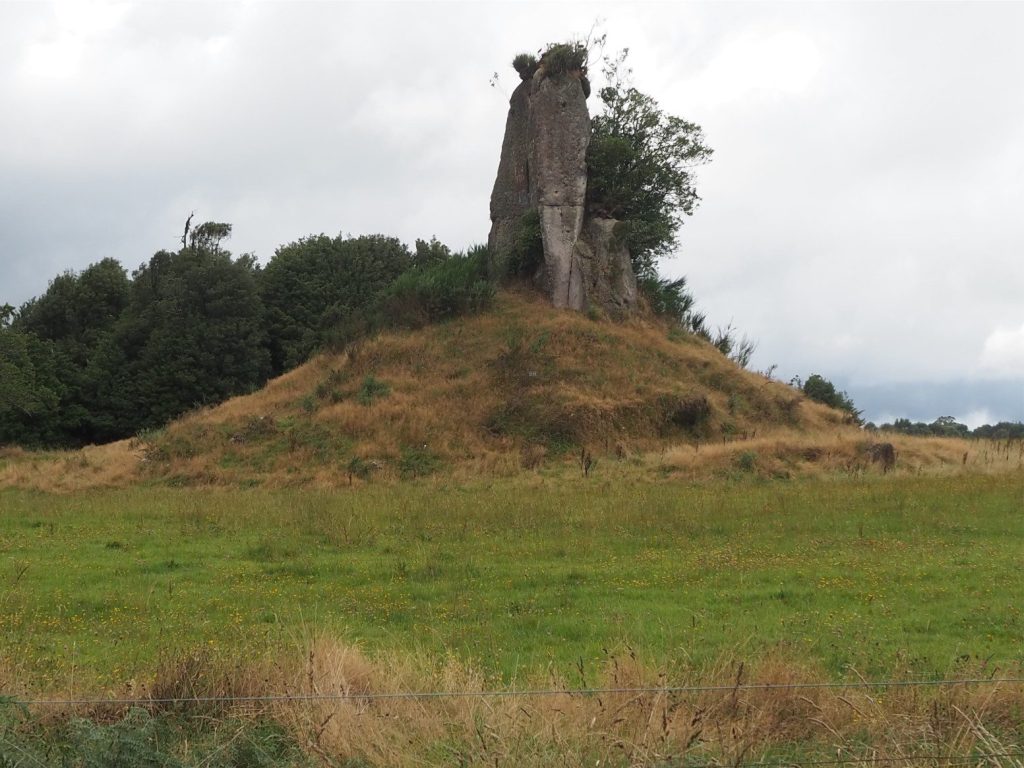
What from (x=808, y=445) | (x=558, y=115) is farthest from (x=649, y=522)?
(x=558, y=115)

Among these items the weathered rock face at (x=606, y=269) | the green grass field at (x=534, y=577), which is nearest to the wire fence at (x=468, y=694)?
the green grass field at (x=534, y=577)

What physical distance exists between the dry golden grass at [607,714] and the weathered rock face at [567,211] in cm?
3197

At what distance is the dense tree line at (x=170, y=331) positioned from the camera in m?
56.0

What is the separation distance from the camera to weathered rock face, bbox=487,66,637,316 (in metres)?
39.2

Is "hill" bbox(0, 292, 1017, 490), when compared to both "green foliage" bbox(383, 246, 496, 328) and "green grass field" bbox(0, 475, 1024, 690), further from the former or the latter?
"green grass field" bbox(0, 475, 1024, 690)

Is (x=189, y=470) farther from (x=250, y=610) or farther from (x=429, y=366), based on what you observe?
(x=250, y=610)

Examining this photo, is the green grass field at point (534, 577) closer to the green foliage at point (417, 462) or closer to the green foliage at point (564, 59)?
the green foliage at point (417, 462)

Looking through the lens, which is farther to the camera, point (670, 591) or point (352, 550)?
point (352, 550)

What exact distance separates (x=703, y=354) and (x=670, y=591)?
28.7 m

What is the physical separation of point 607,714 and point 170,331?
55.9 meters

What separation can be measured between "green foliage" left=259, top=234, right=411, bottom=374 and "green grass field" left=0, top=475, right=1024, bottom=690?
40.8 m

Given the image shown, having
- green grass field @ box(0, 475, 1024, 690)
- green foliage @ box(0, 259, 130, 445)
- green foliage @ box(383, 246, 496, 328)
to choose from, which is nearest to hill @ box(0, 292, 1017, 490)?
green foliage @ box(383, 246, 496, 328)

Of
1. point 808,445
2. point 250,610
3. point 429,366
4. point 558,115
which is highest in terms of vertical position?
point 558,115

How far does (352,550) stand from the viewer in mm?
15875
